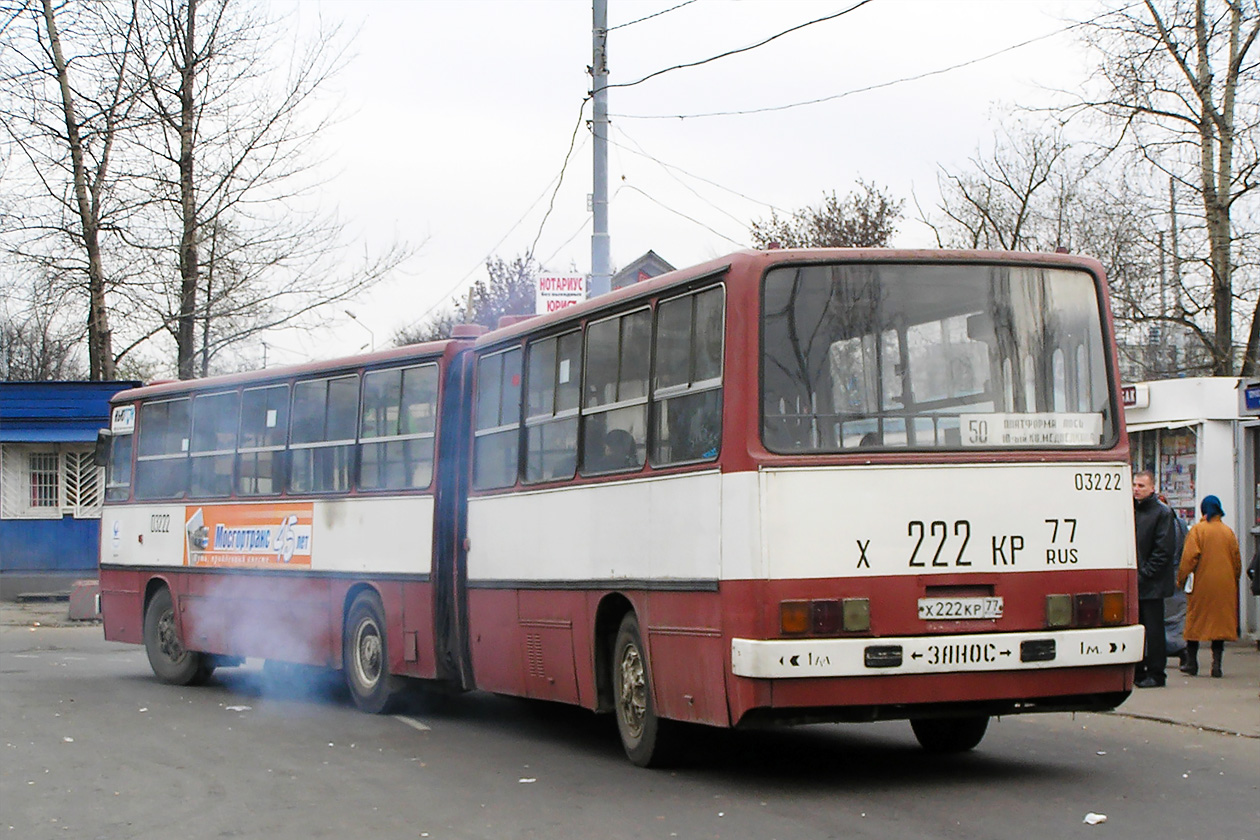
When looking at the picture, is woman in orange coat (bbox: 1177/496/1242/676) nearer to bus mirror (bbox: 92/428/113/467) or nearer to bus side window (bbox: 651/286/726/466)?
bus side window (bbox: 651/286/726/466)

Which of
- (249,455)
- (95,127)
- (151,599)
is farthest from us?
(95,127)

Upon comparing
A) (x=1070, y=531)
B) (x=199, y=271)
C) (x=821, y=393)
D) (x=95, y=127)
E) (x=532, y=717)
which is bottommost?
(x=532, y=717)

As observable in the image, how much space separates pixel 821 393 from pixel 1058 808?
8.13 feet

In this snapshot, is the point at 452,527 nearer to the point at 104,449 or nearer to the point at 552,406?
the point at 552,406

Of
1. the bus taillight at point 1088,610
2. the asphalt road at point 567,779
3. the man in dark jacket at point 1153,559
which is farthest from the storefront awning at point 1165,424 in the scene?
the bus taillight at point 1088,610

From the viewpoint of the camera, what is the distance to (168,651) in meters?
17.7

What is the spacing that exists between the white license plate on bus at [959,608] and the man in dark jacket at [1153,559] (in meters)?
5.31

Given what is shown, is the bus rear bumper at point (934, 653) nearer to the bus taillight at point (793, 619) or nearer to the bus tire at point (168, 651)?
the bus taillight at point (793, 619)

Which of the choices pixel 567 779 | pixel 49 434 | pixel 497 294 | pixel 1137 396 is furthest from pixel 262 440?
pixel 497 294

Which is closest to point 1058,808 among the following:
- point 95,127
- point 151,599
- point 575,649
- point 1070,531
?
point 1070,531

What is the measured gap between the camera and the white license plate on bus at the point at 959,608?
9.21 metres

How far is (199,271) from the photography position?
113 ft

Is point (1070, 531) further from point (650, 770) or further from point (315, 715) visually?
point (315, 715)

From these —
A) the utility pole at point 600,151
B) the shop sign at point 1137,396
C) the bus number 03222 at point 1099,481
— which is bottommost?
the bus number 03222 at point 1099,481
